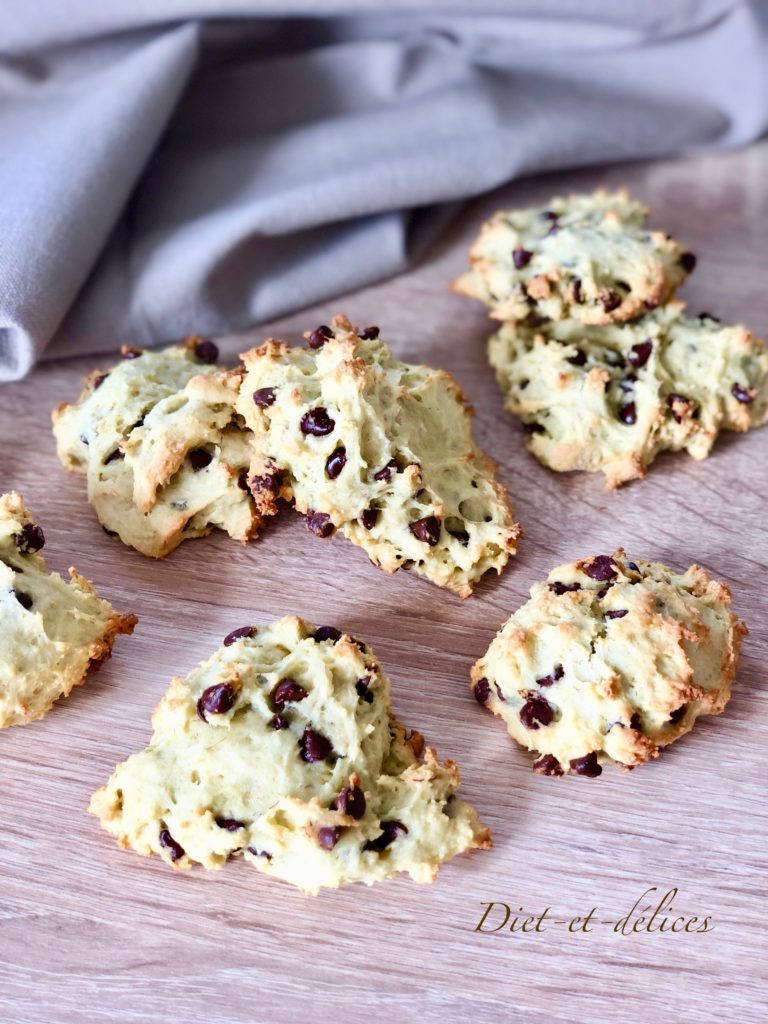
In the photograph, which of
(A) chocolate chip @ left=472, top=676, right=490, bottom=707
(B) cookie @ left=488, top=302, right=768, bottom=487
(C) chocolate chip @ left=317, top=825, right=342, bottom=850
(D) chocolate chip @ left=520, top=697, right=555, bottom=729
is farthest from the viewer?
(B) cookie @ left=488, top=302, right=768, bottom=487

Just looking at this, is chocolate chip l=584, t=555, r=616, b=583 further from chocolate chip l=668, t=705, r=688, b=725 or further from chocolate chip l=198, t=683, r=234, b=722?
chocolate chip l=198, t=683, r=234, b=722

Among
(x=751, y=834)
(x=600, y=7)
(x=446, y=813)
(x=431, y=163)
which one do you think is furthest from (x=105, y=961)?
(x=600, y=7)

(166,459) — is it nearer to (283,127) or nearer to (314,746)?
(314,746)

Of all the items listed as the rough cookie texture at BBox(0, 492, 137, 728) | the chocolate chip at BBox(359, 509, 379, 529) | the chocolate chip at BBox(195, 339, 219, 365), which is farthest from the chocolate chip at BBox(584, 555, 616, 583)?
the chocolate chip at BBox(195, 339, 219, 365)

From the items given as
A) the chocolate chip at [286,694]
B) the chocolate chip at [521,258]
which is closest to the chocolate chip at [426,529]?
the chocolate chip at [286,694]

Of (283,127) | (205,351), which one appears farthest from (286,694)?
(283,127)

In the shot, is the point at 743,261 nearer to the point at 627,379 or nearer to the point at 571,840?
the point at 627,379
